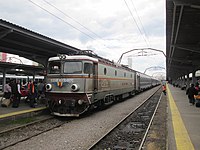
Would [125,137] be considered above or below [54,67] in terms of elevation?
below

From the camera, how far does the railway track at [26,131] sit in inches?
284

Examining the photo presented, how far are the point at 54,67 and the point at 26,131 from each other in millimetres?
4078

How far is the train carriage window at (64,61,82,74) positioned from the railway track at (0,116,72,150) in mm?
2457

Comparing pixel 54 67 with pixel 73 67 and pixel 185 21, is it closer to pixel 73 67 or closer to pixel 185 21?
pixel 73 67

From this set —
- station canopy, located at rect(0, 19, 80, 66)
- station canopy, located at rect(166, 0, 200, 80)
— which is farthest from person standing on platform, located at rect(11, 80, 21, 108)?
station canopy, located at rect(166, 0, 200, 80)

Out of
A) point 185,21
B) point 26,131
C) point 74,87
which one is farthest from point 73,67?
point 185,21

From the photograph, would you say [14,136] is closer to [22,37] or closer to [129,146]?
[129,146]

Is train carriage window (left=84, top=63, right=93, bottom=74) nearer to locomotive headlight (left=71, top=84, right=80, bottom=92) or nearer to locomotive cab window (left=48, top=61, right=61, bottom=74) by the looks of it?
locomotive headlight (left=71, top=84, right=80, bottom=92)

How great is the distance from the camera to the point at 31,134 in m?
8.13

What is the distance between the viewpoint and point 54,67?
38.2 ft

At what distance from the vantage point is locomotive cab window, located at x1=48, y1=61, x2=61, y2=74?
11.4 meters

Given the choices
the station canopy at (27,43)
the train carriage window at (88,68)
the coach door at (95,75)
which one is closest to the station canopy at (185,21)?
the coach door at (95,75)

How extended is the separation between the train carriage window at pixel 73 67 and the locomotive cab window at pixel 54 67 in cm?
44

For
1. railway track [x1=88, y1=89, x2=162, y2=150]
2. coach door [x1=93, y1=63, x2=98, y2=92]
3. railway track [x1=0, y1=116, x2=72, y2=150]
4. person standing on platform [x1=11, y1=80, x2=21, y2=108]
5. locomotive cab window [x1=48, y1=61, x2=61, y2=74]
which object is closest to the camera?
railway track [x1=88, y1=89, x2=162, y2=150]
